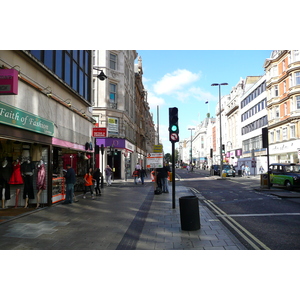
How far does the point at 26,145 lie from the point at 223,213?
24.9 ft

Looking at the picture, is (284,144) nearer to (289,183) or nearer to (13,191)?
(289,183)

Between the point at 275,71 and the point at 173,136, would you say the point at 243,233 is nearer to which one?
the point at 173,136

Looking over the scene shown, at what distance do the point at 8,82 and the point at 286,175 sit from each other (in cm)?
1745

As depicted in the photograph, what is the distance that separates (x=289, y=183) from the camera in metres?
18.6

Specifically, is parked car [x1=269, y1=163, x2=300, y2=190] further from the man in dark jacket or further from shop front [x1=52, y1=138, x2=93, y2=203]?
the man in dark jacket

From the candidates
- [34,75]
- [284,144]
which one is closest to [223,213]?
[34,75]

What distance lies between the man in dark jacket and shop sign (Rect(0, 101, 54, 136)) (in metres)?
1.69

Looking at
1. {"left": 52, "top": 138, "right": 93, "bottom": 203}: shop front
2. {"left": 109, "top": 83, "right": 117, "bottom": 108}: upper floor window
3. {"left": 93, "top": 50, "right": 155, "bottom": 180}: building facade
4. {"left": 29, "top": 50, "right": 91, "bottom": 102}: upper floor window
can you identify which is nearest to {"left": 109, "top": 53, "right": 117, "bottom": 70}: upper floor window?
{"left": 93, "top": 50, "right": 155, "bottom": 180}: building facade

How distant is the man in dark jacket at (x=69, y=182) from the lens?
12.0m

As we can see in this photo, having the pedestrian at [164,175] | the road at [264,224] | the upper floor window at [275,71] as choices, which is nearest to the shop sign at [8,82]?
the road at [264,224]

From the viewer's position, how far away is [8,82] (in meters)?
7.48

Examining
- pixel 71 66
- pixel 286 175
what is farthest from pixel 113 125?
pixel 286 175

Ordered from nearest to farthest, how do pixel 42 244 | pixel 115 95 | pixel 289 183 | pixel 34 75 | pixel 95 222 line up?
pixel 42 244
pixel 95 222
pixel 34 75
pixel 289 183
pixel 115 95

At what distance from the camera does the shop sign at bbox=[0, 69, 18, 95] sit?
7418 millimetres
